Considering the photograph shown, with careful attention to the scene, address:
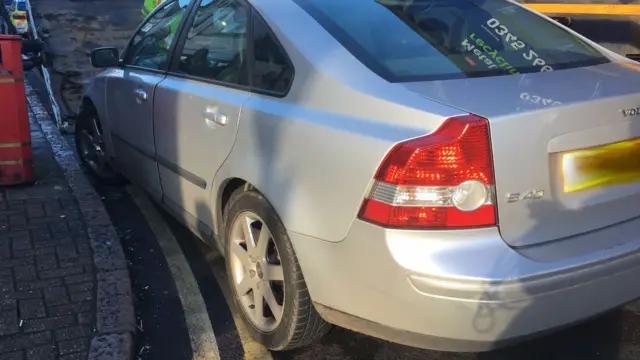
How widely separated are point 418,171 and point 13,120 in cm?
367

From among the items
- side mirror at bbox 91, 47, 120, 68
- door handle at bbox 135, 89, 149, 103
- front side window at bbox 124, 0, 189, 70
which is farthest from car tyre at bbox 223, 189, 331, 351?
side mirror at bbox 91, 47, 120, 68

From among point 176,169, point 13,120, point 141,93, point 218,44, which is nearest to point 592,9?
point 218,44

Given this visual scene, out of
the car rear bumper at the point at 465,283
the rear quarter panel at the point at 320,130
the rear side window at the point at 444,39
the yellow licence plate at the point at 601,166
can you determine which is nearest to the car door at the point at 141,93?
the rear quarter panel at the point at 320,130

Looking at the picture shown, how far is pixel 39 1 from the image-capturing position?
34.1 ft

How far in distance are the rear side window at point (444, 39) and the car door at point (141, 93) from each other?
1.31m

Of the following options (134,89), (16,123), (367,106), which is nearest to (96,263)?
(134,89)

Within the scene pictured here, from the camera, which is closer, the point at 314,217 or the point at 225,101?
the point at 314,217

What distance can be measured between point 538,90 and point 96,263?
8.58 feet

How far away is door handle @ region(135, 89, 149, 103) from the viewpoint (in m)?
3.92

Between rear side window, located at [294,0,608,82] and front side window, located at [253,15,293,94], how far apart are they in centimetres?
21

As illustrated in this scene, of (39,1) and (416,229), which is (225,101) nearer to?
(416,229)

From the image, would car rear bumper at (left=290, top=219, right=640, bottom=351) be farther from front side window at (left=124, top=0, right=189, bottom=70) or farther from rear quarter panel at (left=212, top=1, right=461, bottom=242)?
front side window at (left=124, top=0, right=189, bottom=70)

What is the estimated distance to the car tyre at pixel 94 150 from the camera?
16.8 ft

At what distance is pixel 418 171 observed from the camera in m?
2.15
